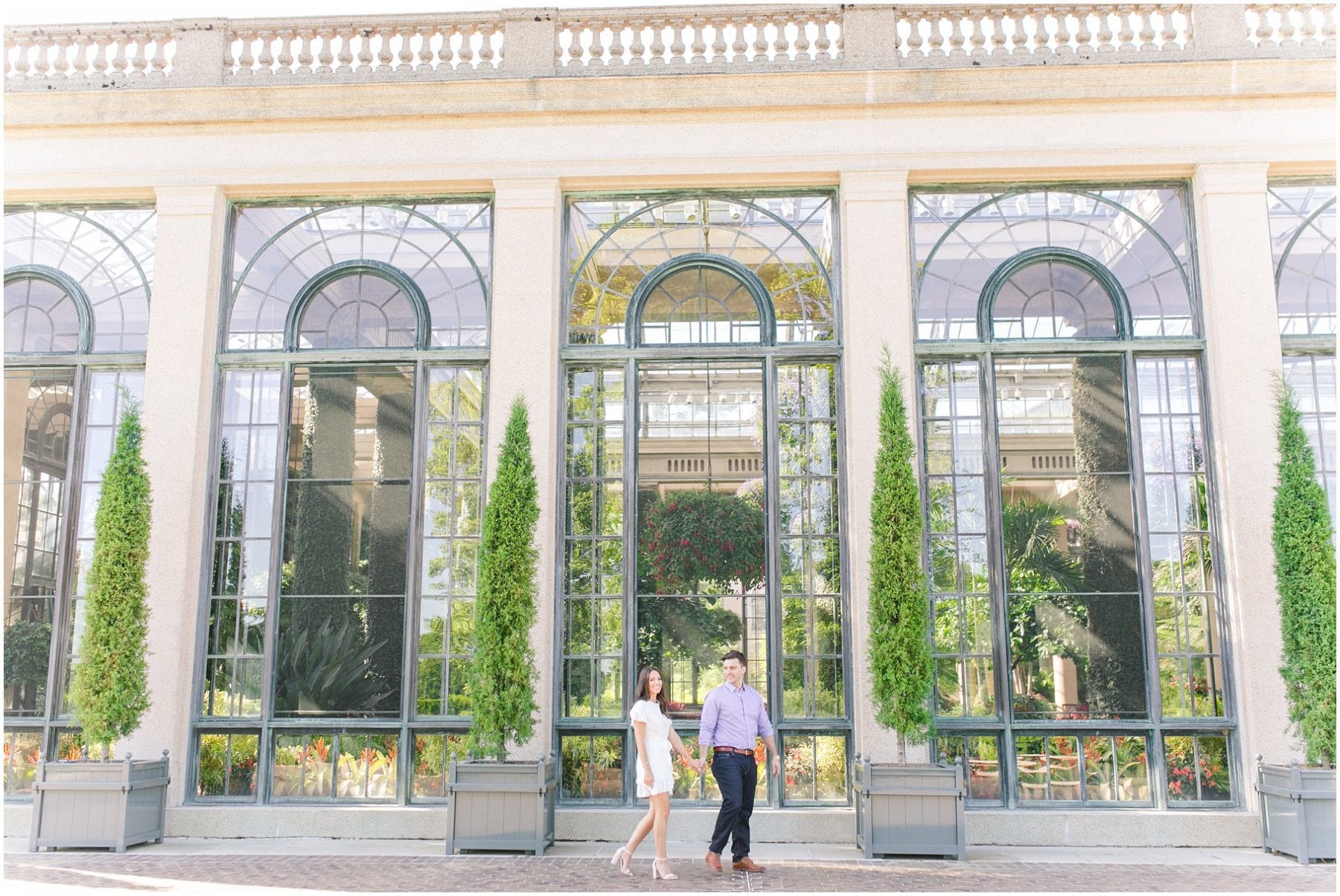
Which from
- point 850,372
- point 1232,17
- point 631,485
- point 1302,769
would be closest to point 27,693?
point 631,485

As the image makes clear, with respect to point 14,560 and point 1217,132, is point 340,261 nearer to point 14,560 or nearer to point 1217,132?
point 14,560

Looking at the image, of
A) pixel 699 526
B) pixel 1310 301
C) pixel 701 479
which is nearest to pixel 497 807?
pixel 699 526

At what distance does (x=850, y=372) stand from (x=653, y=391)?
6.49 feet

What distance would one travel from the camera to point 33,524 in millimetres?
10547

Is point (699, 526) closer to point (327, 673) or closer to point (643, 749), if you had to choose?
point (643, 749)

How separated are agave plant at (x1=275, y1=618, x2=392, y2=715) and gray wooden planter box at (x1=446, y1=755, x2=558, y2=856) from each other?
5.33 feet

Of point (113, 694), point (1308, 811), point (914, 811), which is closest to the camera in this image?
point (1308, 811)

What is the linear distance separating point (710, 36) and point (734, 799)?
775cm

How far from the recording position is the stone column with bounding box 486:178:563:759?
994cm

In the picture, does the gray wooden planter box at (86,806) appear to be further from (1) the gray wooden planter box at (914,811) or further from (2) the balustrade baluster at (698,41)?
(2) the balustrade baluster at (698,41)

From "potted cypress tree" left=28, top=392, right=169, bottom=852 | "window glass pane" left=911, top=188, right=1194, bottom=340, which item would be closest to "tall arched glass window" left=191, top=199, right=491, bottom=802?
"potted cypress tree" left=28, top=392, right=169, bottom=852

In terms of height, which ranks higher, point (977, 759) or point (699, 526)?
point (699, 526)

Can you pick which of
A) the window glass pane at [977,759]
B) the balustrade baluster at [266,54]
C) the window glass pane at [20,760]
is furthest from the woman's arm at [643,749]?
the balustrade baluster at [266,54]

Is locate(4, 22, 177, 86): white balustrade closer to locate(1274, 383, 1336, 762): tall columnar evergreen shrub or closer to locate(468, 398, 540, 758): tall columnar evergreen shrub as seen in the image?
locate(468, 398, 540, 758): tall columnar evergreen shrub
